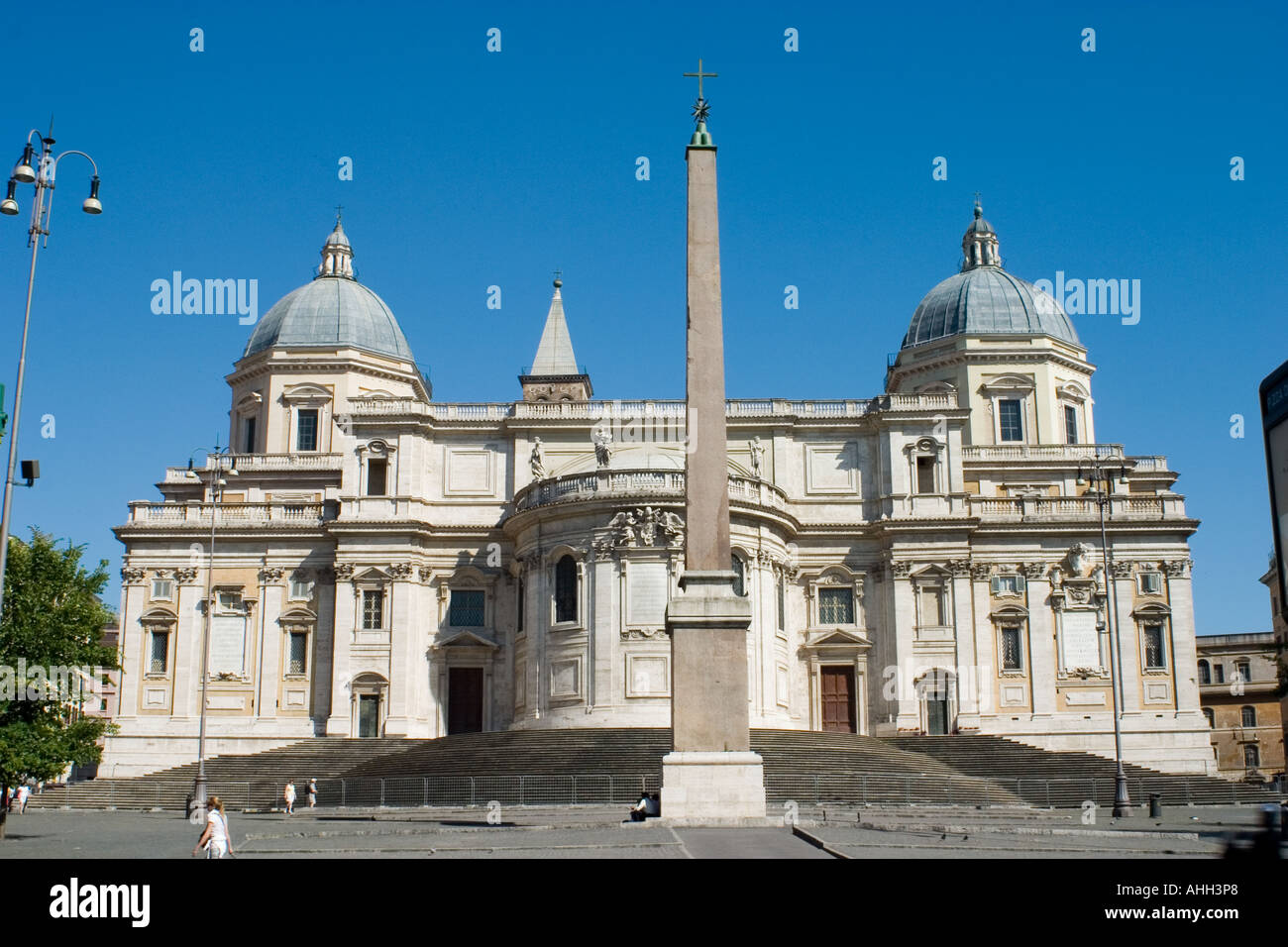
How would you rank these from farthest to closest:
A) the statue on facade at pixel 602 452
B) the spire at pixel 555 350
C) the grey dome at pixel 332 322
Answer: the spire at pixel 555 350 < the grey dome at pixel 332 322 < the statue on facade at pixel 602 452

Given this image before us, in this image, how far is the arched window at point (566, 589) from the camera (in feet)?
163

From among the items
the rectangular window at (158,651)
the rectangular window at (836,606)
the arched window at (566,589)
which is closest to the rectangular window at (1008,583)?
the rectangular window at (836,606)

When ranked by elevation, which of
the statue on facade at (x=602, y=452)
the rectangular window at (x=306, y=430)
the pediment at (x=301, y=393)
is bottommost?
the statue on facade at (x=602, y=452)

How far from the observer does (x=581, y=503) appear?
49250mm

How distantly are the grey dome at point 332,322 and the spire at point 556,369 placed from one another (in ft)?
23.6

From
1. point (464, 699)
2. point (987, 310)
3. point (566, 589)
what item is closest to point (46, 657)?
point (566, 589)

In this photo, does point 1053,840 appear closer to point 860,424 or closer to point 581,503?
point 581,503

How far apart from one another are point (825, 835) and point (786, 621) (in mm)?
28884

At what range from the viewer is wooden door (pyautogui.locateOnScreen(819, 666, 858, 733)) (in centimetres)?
5406

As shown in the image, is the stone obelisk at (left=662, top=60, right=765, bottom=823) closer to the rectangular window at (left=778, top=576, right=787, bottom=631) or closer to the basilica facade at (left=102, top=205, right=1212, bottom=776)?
the basilica facade at (left=102, top=205, right=1212, bottom=776)

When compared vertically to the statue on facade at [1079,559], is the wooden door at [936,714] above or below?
below

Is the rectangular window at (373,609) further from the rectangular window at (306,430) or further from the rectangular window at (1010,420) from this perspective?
the rectangular window at (1010,420)

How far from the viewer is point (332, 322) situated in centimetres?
6438
